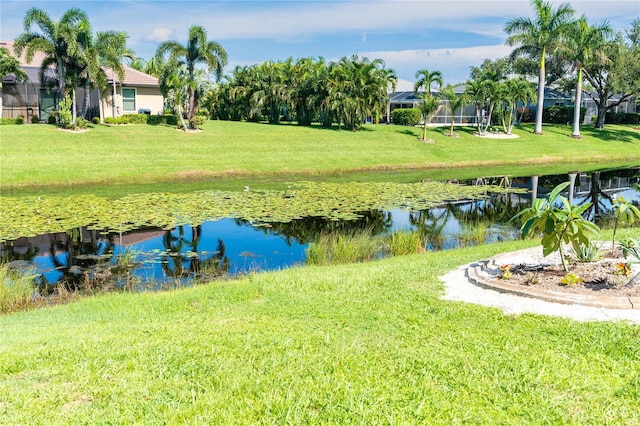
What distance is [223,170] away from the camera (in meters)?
30.3

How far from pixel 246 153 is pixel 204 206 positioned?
13352 mm

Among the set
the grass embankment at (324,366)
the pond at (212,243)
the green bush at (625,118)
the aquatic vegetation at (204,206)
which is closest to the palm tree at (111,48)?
the aquatic vegetation at (204,206)

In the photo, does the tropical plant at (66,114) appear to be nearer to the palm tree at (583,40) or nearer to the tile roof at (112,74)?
the tile roof at (112,74)

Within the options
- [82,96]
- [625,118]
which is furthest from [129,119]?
[625,118]

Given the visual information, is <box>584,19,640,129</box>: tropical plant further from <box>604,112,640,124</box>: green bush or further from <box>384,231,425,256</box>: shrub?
<box>384,231,425,256</box>: shrub

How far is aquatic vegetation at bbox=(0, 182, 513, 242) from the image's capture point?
58.2ft

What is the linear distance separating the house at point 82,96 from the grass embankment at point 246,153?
5027 mm

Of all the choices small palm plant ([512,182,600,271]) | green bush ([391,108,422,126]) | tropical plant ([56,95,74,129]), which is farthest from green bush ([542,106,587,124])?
small palm plant ([512,182,600,271])

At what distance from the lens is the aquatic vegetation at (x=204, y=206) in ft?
58.2

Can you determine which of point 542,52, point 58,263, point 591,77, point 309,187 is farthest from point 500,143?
point 58,263

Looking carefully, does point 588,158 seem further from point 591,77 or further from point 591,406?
point 591,406

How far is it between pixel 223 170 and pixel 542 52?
104 ft

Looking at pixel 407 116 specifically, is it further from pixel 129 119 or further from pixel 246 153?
pixel 129 119

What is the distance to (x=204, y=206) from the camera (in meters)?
21.0
